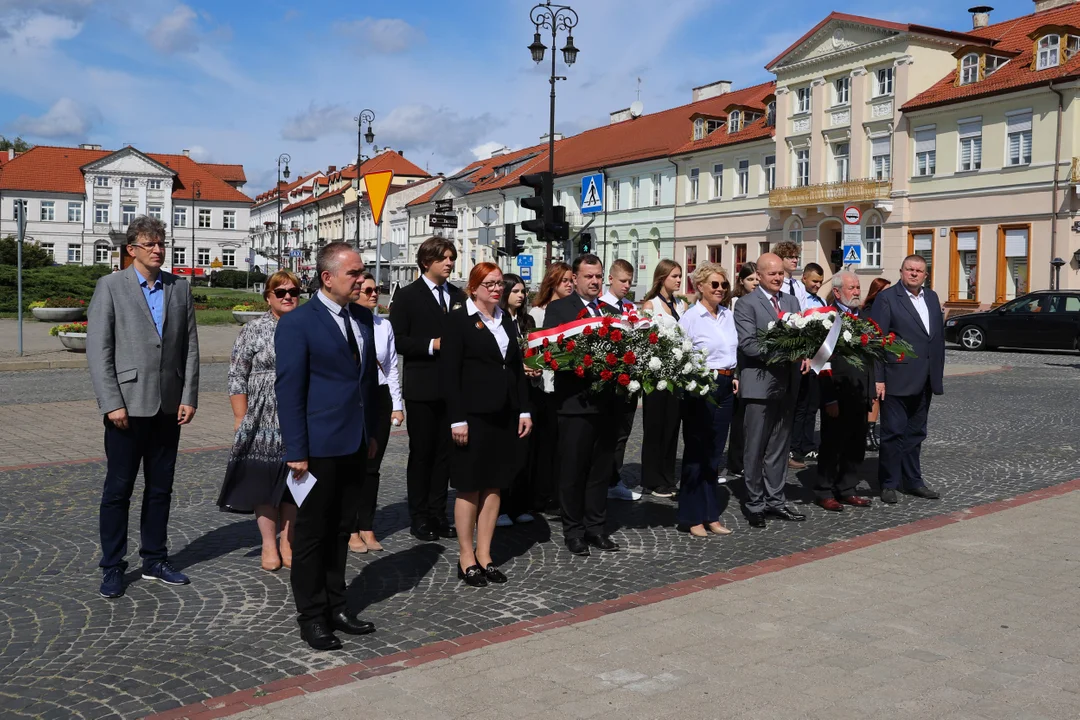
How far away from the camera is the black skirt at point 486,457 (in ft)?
20.1

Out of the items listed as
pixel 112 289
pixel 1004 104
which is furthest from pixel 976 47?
pixel 112 289

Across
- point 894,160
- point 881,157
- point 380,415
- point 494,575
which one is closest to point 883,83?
point 881,157

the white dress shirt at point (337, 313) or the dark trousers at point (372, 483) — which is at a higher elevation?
the white dress shirt at point (337, 313)

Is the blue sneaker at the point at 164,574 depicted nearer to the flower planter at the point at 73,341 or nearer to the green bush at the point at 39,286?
the flower planter at the point at 73,341

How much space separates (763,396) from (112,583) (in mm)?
4463

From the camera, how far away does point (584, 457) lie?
7.03 meters

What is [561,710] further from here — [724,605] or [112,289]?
[112,289]

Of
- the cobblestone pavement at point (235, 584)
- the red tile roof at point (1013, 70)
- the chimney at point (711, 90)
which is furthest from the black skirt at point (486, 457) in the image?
the chimney at point (711, 90)

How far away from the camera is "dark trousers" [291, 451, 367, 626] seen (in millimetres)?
5105

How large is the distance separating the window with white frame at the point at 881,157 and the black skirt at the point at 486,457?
4184 centimetres

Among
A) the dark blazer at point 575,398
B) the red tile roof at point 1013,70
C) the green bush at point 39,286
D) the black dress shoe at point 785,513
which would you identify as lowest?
the black dress shoe at point 785,513

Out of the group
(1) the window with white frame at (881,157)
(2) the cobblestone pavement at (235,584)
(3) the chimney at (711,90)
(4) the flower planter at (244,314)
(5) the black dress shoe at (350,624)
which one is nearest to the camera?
(2) the cobblestone pavement at (235,584)

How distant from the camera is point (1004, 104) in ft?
130

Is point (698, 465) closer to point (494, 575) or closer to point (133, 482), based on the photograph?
point (494, 575)
